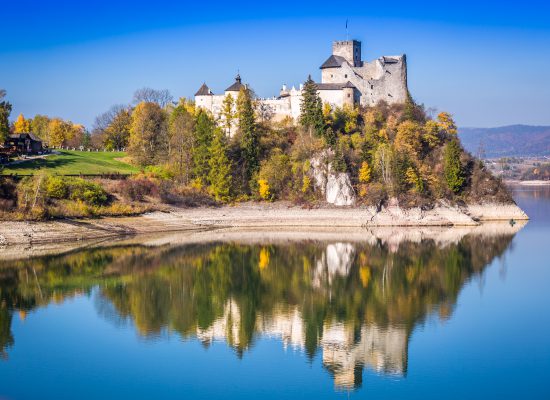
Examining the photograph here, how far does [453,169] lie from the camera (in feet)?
187

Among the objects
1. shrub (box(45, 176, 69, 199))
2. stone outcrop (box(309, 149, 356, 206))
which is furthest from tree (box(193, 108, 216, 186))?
shrub (box(45, 176, 69, 199))

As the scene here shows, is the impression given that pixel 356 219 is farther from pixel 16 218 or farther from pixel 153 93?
pixel 153 93

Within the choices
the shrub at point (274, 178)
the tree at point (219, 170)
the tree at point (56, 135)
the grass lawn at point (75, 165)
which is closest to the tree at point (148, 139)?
the grass lawn at point (75, 165)

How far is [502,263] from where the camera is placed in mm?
37625

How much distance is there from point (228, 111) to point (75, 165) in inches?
539

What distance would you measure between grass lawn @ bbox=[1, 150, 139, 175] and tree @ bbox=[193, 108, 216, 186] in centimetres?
574

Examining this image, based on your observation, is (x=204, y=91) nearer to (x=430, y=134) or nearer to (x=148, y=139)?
(x=148, y=139)

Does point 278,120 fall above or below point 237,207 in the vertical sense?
above

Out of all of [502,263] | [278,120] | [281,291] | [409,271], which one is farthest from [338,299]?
[278,120]

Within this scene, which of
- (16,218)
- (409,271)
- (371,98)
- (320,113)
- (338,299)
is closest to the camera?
(338,299)

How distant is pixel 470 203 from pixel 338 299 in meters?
31.4

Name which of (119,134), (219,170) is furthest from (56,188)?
(119,134)

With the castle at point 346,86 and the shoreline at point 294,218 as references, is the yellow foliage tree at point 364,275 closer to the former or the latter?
the shoreline at point 294,218

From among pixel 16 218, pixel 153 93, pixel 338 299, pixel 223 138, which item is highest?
pixel 153 93
